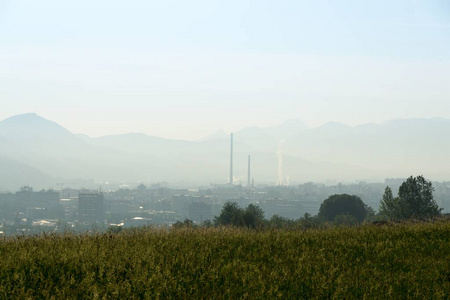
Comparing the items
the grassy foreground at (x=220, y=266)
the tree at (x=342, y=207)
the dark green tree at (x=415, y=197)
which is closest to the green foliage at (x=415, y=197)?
the dark green tree at (x=415, y=197)

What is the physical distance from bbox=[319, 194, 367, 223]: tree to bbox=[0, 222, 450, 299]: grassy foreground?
132 m

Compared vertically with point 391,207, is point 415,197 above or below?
above

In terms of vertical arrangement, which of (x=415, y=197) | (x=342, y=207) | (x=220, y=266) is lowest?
(x=342, y=207)

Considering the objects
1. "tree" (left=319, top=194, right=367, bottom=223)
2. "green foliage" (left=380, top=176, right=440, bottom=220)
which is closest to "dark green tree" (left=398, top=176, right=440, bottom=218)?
"green foliage" (left=380, top=176, right=440, bottom=220)

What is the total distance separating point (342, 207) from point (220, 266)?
13813cm

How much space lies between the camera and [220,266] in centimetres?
1173

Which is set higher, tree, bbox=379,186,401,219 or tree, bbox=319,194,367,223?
tree, bbox=379,186,401,219

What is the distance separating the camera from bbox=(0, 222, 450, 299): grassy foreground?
9.64 meters

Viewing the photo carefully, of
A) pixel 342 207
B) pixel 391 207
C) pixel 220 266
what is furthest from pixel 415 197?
pixel 342 207

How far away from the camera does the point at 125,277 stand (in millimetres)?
10367

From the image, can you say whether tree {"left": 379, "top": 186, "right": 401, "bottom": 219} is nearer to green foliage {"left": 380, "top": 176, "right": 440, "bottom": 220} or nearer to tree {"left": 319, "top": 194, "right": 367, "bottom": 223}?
green foliage {"left": 380, "top": 176, "right": 440, "bottom": 220}

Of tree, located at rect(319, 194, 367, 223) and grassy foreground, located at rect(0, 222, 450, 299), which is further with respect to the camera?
tree, located at rect(319, 194, 367, 223)

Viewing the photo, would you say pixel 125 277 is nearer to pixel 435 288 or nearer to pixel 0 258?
pixel 0 258

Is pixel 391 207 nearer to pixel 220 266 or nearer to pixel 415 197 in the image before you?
pixel 415 197
